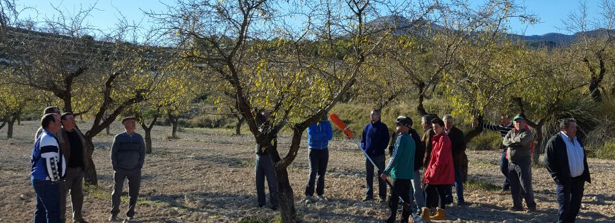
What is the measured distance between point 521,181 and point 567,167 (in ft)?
4.83

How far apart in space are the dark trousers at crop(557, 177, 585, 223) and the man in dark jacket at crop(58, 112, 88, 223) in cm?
651

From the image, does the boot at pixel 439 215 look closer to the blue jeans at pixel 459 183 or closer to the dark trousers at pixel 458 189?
the dark trousers at pixel 458 189

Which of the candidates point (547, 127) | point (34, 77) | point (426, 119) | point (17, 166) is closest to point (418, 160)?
point (426, 119)

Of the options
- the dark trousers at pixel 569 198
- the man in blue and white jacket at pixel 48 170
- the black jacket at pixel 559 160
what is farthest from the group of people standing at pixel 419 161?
the man in blue and white jacket at pixel 48 170

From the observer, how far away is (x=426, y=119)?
7.97 m

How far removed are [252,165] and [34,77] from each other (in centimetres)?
718

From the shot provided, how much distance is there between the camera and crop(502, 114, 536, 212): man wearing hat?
809 centimetres

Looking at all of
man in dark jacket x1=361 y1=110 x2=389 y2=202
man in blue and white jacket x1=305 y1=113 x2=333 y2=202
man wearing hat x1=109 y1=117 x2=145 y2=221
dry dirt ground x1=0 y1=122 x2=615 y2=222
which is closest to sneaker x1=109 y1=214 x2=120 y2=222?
man wearing hat x1=109 y1=117 x2=145 y2=221

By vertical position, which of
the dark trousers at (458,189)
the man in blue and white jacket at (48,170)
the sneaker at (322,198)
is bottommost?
the sneaker at (322,198)

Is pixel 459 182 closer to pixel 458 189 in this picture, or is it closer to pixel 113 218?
pixel 458 189

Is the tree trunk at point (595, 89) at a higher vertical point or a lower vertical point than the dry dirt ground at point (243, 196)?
higher

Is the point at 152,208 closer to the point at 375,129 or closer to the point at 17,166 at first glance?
the point at 375,129

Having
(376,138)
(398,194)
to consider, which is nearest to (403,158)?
(398,194)

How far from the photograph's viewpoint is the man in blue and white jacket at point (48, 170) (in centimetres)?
575
